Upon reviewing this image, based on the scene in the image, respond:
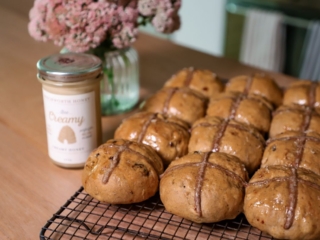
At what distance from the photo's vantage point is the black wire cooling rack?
879 millimetres

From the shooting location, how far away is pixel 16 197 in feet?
3.31

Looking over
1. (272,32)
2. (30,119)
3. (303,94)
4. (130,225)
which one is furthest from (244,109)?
(272,32)

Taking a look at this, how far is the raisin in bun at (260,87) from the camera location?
1.33 metres

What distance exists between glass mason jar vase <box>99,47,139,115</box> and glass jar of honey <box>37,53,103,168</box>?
0.26 m

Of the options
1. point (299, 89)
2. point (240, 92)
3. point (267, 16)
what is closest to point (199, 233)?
point (240, 92)

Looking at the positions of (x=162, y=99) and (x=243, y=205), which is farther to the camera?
(x=162, y=99)

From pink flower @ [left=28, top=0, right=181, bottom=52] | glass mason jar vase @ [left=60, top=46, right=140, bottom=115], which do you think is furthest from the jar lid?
glass mason jar vase @ [left=60, top=46, right=140, bottom=115]

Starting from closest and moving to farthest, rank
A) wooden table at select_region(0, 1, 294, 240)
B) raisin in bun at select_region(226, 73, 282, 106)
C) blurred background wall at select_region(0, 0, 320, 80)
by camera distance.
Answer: wooden table at select_region(0, 1, 294, 240) < raisin in bun at select_region(226, 73, 282, 106) < blurred background wall at select_region(0, 0, 320, 80)

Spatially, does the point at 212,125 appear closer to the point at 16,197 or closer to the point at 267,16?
the point at 16,197

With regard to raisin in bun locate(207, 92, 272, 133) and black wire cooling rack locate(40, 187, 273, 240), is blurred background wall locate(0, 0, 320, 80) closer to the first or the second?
raisin in bun locate(207, 92, 272, 133)

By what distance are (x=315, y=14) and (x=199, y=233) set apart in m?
2.08

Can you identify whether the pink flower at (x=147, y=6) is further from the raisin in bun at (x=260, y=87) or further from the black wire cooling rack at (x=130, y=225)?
the black wire cooling rack at (x=130, y=225)

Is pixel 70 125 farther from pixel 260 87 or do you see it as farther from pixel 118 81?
pixel 260 87

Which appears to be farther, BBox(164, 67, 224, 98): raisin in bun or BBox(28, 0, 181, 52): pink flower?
BBox(164, 67, 224, 98): raisin in bun
